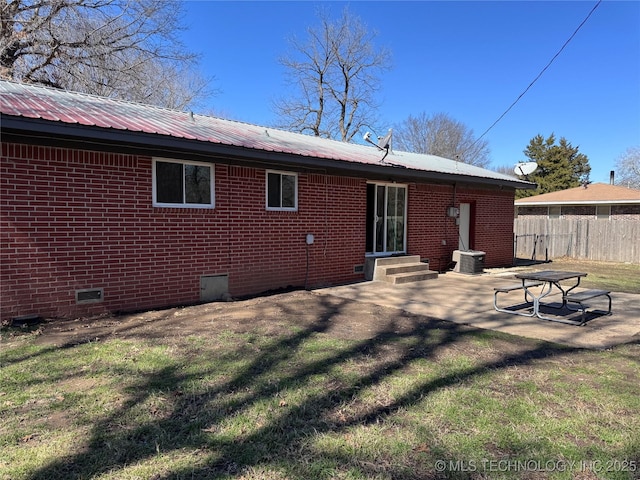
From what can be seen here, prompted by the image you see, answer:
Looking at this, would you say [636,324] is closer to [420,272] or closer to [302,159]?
[420,272]

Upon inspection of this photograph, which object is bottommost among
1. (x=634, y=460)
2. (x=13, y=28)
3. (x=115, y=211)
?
(x=634, y=460)

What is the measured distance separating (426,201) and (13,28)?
56.1 feet

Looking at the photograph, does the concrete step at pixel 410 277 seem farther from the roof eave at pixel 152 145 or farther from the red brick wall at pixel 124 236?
the roof eave at pixel 152 145

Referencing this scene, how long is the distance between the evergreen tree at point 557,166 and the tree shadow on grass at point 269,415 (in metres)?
39.0

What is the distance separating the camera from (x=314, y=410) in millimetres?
3428

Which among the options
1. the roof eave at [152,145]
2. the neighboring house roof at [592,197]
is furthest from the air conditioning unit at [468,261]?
the neighboring house roof at [592,197]

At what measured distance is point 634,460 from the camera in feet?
8.99

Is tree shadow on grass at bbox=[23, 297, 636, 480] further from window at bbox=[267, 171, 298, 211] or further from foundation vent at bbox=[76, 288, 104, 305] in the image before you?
window at bbox=[267, 171, 298, 211]

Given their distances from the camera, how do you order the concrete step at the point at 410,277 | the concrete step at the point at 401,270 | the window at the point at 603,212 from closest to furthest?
the concrete step at the point at 410,277 < the concrete step at the point at 401,270 < the window at the point at 603,212

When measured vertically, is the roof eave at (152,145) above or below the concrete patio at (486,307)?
above

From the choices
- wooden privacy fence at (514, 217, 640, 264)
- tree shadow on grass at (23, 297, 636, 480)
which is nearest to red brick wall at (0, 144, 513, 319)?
tree shadow on grass at (23, 297, 636, 480)

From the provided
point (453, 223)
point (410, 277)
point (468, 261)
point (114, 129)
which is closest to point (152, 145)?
point (114, 129)

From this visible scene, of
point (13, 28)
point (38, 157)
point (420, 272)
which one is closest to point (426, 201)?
point (420, 272)

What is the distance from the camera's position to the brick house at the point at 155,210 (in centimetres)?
595
